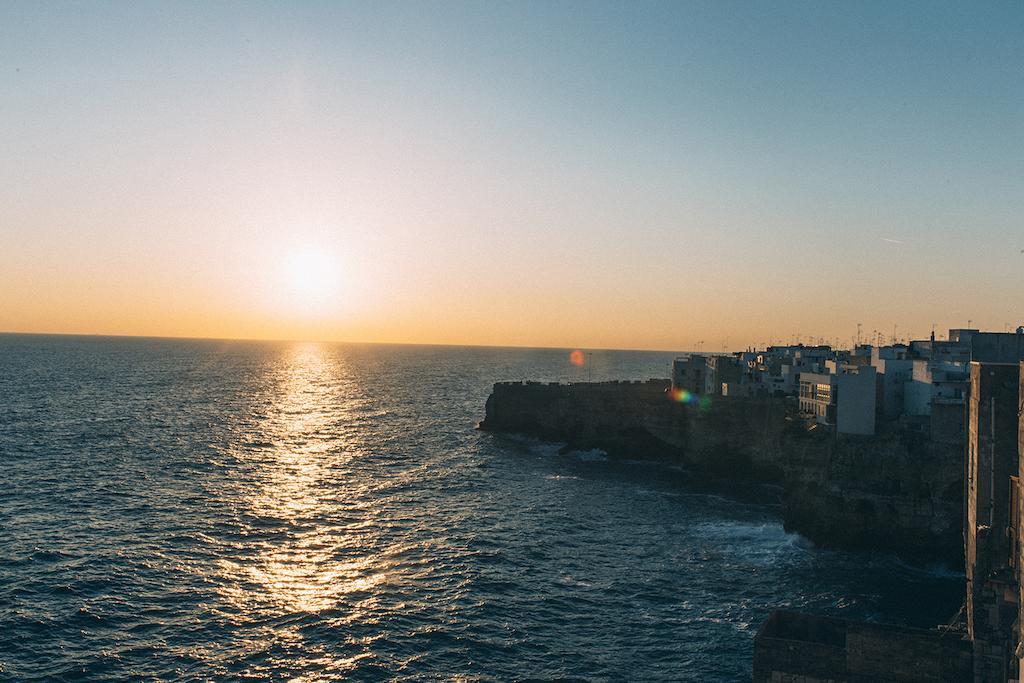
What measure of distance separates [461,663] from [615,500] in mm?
41592

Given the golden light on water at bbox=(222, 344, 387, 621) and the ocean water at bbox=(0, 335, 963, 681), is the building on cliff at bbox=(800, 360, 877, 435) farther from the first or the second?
the golden light on water at bbox=(222, 344, 387, 621)

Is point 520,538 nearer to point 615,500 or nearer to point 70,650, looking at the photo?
point 615,500

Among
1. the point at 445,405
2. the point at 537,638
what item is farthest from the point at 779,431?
the point at 445,405

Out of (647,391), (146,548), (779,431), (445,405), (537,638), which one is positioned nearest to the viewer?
(537,638)

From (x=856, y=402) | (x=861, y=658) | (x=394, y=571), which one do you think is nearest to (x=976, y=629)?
(x=861, y=658)

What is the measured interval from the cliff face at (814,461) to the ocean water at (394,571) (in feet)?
11.3

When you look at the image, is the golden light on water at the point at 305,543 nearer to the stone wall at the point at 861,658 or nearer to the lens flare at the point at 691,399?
the stone wall at the point at 861,658

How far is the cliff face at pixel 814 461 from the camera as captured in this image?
60.3 m

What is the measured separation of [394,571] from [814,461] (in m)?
39.6

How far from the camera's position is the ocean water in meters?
38.8

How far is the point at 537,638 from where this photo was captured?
137 feet

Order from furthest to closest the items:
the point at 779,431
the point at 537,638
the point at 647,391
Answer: the point at 647,391 < the point at 779,431 < the point at 537,638

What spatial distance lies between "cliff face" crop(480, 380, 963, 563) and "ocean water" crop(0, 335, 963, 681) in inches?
135

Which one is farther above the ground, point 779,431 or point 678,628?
point 779,431
